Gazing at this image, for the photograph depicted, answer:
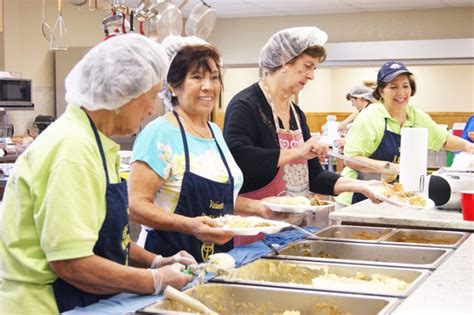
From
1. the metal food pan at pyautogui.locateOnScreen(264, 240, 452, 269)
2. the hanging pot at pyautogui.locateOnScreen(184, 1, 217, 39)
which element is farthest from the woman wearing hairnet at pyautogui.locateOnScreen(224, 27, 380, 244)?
the hanging pot at pyautogui.locateOnScreen(184, 1, 217, 39)

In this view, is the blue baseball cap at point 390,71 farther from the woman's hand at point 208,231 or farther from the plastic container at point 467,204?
the woman's hand at point 208,231

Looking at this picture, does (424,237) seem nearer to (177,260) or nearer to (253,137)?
(253,137)

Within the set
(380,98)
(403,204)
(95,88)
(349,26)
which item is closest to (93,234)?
(95,88)

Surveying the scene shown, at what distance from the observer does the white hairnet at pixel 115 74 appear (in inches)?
75.7

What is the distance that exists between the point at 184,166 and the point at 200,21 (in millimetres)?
3135

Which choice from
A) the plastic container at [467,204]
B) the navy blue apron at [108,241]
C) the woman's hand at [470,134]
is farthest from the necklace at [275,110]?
the woman's hand at [470,134]

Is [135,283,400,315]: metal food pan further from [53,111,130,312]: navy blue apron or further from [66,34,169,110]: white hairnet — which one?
[66,34,169,110]: white hairnet

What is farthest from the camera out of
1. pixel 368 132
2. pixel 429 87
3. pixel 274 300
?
pixel 429 87

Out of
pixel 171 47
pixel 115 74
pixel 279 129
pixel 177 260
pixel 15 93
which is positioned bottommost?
pixel 177 260

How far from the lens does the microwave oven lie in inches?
309

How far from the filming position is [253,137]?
3.27 meters

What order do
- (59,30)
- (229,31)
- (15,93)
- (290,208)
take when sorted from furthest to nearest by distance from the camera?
(229,31) → (15,93) → (59,30) → (290,208)

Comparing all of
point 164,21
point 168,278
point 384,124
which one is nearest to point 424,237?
point 168,278

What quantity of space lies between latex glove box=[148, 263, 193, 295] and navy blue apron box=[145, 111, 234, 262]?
0.68m
